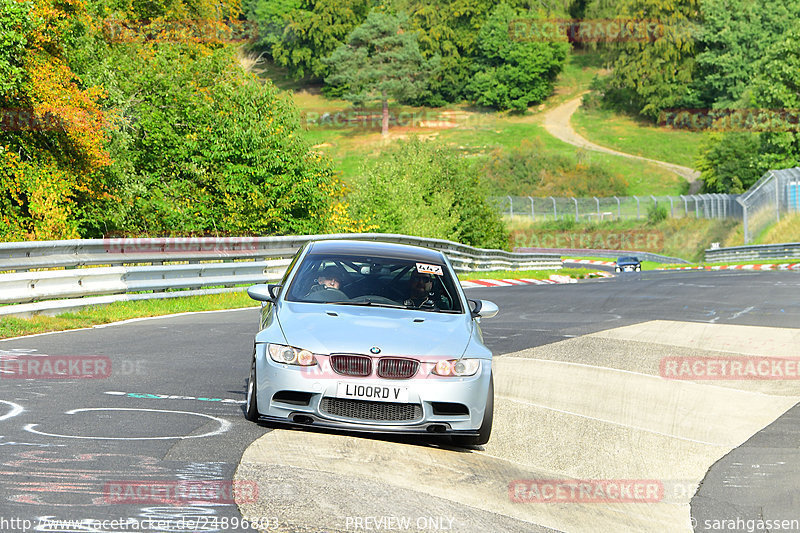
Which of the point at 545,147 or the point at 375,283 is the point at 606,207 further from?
the point at 375,283

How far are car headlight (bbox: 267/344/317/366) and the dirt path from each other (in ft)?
315

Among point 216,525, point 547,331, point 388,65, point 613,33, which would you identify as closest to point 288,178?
point 547,331

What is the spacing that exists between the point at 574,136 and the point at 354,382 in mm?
115670

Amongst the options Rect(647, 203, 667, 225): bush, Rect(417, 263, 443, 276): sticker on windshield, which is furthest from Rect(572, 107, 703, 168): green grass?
→ Rect(417, 263, 443, 276): sticker on windshield

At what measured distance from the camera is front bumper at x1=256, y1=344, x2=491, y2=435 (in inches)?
288

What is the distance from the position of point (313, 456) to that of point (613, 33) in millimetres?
129688

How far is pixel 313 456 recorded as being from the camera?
6.81 meters

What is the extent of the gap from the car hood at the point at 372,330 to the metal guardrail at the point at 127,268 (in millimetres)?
7038

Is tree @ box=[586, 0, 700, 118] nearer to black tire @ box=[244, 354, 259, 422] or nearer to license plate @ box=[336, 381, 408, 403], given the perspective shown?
black tire @ box=[244, 354, 259, 422]

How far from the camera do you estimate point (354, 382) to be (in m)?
7.29

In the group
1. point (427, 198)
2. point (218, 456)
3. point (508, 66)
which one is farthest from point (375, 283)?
point (508, 66)

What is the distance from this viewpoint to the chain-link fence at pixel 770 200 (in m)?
55.3

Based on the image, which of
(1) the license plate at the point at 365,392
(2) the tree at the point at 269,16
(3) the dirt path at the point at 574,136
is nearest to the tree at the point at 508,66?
(3) the dirt path at the point at 574,136

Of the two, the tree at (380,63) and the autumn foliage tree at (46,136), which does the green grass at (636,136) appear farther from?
the autumn foliage tree at (46,136)
